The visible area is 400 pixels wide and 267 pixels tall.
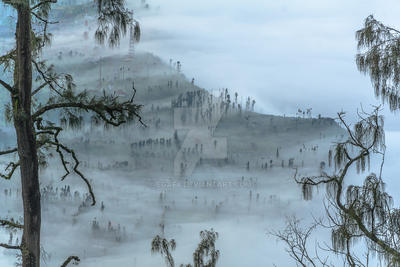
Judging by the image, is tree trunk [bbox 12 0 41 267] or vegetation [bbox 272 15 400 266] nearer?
tree trunk [bbox 12 0 41 267]

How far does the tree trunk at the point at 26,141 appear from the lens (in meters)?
2.40

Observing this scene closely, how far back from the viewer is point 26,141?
2.40 metres

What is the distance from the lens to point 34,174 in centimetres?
244

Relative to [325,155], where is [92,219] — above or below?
below

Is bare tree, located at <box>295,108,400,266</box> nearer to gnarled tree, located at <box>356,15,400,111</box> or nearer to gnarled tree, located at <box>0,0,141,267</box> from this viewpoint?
gnarled tree, located at <box>356,15,400,111</box>

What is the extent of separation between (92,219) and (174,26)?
4078 millimetres

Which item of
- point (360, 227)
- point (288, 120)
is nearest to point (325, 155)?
point (288, 120)

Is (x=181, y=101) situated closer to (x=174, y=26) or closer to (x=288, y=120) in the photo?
(x=174, y=26)

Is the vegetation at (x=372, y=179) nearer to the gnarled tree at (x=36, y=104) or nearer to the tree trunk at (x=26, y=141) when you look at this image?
the gnarled tree at (x=36, y=104)

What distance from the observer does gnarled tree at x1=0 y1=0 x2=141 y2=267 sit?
241cm
